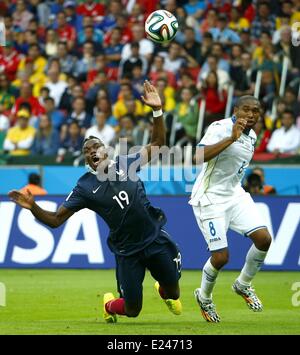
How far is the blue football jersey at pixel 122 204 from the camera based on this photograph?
10906mm

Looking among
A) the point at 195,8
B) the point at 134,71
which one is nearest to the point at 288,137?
the point at 134,71

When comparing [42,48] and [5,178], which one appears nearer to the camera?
[5,178]

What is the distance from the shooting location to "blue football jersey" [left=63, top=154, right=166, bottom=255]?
10.9 meters

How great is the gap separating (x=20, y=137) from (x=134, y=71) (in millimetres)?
3087

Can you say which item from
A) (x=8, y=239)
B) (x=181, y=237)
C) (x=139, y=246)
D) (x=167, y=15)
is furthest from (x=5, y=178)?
(x=139, y=246)

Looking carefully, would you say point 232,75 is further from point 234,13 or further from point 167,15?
point 167,15

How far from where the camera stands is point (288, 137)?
67.3 ft

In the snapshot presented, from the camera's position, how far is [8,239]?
17.4 m

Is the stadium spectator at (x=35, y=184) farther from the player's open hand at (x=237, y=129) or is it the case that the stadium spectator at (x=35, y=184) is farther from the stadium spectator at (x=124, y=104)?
the player's open hand at (x=237, y=129)

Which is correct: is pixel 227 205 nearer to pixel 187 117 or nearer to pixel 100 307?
pixel 100 307

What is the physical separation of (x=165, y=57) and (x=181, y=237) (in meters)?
7.12

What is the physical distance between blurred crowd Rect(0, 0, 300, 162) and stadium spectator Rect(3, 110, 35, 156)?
0.07 ft

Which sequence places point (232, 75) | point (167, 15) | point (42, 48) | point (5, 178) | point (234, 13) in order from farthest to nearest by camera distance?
point (42, 48)
point (234, 13)
point (232, 75)
point (5, 178)
point (167, 15)

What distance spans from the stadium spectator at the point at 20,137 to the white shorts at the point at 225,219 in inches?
429
